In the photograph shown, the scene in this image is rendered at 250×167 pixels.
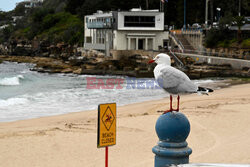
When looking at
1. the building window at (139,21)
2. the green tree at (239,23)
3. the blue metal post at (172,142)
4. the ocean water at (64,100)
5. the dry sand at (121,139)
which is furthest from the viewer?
the building window at (139,21)

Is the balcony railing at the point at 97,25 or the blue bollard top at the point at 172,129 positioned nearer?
the blue bollard top at the point at 172,129

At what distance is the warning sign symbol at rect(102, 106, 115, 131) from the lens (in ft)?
19.2

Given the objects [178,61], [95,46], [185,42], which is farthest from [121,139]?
[95,46]

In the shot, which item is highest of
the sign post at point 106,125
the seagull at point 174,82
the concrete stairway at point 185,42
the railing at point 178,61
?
the concrete stairway at point 185,42

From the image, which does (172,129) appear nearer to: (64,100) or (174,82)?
(174,82)

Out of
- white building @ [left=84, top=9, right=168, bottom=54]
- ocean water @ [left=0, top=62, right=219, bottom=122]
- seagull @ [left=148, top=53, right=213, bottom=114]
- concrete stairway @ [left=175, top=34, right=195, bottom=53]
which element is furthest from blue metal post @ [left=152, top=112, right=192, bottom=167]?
white building @ [left=84, top=9, right=168, bottom=54]

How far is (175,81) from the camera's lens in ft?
18.8

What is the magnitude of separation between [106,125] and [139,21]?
51470 mm

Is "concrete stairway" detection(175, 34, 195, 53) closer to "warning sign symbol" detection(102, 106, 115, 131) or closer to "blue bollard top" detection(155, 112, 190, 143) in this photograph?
"warning sign symbol" detection(102, 106, 115, 131)

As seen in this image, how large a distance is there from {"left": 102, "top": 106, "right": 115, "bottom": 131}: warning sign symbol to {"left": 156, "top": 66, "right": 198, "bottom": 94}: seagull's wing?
81 centimetres

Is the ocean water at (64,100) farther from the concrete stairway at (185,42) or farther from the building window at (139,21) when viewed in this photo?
the building window at (139,21)

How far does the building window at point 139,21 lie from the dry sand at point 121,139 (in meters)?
36.8

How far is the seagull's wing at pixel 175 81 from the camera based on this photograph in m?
5.75

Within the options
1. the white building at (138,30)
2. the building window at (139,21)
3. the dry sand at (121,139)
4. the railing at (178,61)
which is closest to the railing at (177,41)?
the white building at (138,30)
